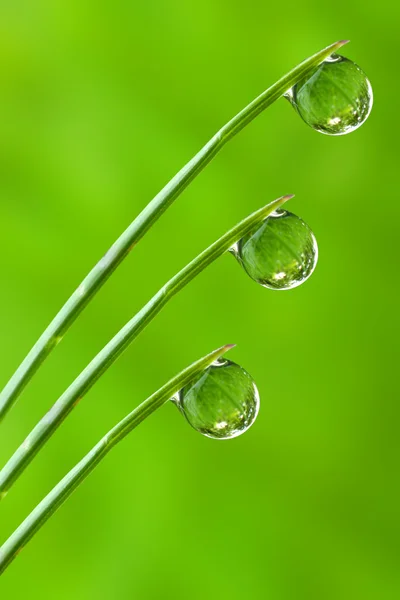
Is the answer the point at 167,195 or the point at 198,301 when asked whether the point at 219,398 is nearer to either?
the point at 167,195

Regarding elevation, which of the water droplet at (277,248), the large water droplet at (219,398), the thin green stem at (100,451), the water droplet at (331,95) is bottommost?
the thin green stem at (100,451)

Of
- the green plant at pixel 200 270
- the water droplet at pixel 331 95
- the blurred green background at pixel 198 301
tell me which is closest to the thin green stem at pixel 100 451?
the green plant at pixel 200 270

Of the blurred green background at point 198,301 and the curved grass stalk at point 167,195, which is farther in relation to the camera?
the blurred green background at point 198,301

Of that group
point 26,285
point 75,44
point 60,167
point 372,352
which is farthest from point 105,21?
point 372,352

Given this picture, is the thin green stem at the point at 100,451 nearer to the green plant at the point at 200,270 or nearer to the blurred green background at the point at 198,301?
the green plant at the point at 200,270

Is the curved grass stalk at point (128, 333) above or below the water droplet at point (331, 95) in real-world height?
below

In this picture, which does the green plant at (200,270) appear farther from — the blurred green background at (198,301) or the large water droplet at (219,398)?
the blurred green background at (198,301)

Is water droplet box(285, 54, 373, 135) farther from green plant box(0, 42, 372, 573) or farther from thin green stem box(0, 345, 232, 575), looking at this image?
thin green stem box(0, 345, 232, 575)

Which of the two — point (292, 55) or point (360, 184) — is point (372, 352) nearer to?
point (360, 184)
